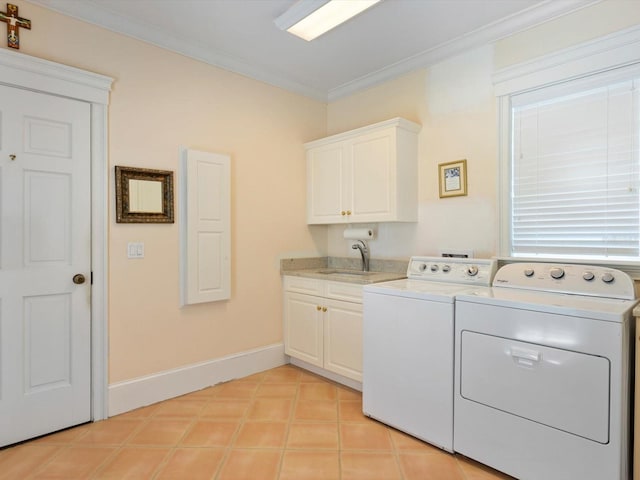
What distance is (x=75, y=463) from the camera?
196cm

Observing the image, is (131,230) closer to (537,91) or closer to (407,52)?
(407,52)

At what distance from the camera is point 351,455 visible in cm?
204

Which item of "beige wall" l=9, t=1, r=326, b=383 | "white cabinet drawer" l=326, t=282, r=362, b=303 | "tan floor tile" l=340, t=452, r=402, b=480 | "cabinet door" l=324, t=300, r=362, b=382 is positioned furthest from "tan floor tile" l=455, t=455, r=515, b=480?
"beige wall" l=9, t=1, r=326, b=383

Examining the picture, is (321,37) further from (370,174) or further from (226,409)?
(226,409)

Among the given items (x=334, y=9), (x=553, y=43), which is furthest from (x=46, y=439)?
(x=553, y=43)

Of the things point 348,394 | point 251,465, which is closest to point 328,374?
point 348,394

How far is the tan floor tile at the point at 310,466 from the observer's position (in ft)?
6.12

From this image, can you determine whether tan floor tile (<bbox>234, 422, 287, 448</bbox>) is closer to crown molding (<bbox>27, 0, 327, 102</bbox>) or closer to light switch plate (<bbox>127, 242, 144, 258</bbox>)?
light switch plate (<bbox>127, 242, 144, 258</bbox>)

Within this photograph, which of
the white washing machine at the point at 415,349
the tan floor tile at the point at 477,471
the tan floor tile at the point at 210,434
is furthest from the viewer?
the tan floor tile at the point at 210,434

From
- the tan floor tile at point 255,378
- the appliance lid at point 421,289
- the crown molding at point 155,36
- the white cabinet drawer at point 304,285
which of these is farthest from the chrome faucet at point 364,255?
the crown molding at point 155,36

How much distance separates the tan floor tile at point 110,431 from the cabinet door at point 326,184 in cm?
215

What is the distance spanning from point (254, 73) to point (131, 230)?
1703 mm

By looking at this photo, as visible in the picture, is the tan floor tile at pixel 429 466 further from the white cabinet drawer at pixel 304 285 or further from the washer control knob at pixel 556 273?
the white cabinet drawer at pixel 304 285

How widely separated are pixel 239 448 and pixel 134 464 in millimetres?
547
